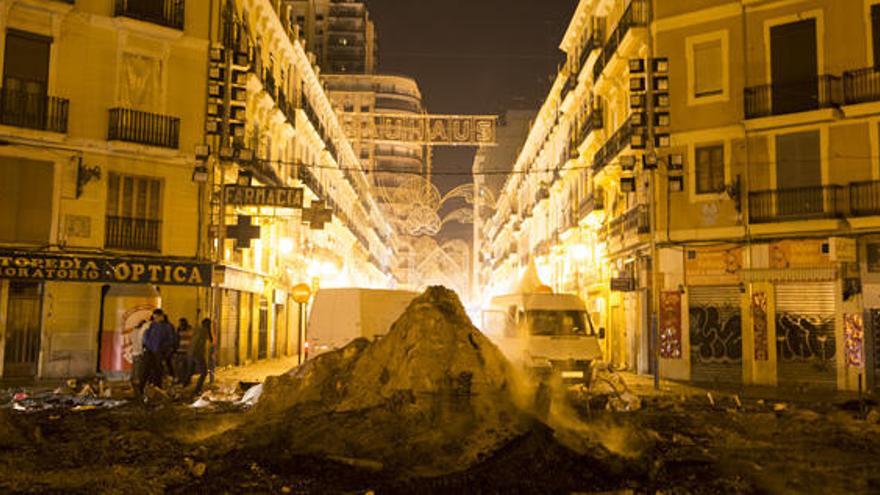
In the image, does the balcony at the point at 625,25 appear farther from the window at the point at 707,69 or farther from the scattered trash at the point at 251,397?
the scattered trash at the point at 251,397

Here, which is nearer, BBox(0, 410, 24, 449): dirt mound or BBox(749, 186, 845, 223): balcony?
BBox(0, 410, 24, 449): dirt mound

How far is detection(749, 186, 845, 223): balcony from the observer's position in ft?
80.6

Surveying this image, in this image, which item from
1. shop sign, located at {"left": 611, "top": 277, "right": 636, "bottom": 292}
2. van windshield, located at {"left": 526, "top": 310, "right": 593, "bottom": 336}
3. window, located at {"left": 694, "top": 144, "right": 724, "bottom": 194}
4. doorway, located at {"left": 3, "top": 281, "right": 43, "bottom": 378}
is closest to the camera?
van windshield, located at {"left": 526, "top": 310, "right": 593, "bottom": 336}

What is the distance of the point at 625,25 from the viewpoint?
99.6 ft

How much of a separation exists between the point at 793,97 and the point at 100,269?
22.8m

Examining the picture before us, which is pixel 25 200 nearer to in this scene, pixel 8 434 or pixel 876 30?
pixel 8 434

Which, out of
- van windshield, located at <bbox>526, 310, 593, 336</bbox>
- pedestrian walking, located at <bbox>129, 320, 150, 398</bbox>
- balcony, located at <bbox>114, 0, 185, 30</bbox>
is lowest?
pedestrian walking, located at <bbox>129, 320, 150, 398</bbox>

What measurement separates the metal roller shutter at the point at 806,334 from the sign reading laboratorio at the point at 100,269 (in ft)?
61.3

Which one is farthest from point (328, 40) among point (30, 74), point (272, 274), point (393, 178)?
point (30, 74)

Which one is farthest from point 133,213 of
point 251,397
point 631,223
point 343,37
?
point 343,37

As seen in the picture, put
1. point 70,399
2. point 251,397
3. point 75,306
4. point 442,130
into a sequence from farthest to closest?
point 442,130 < point 75,306 < point 70,399 < point 251,397

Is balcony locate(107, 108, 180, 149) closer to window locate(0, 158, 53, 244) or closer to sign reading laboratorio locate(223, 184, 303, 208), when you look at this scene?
window locate(0, 158, 53, 244)

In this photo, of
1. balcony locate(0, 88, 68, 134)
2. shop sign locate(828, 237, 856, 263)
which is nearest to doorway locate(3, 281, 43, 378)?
balcony locate(0, 88, 68, 134)

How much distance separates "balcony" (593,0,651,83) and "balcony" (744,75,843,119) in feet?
16.9
